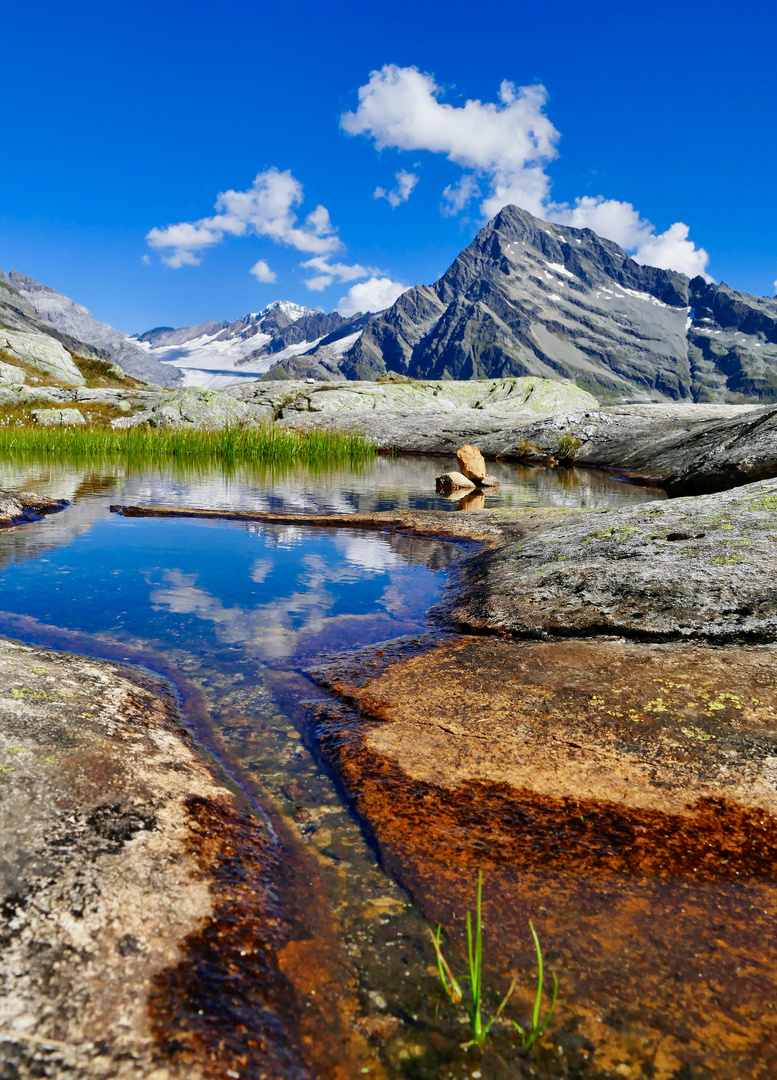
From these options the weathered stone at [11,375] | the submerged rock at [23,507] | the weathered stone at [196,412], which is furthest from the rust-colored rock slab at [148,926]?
the weathered stone at [11,375]

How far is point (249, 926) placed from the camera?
2.14 meters

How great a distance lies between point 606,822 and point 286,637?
355 centimetres

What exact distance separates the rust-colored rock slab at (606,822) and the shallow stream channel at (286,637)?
0.15m

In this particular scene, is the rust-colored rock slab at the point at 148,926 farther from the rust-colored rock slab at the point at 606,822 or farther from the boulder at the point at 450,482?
the boulder at the point at 450,482

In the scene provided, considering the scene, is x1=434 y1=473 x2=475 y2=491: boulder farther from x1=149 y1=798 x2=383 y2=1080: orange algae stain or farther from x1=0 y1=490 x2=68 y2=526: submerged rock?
x1=149 y1=798 x2=383 y2=1080: orange algae stain

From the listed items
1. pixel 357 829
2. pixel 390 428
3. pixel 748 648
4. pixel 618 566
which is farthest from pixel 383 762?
pixel 390 428

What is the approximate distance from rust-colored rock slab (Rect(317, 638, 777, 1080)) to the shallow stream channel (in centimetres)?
15

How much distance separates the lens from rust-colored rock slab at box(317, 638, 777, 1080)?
190cm

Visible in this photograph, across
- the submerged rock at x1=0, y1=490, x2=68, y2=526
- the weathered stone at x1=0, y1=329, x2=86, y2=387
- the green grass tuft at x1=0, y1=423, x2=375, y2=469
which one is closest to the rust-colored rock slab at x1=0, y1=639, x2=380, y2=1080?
the submerged rock at x1=0, y1=490, x2=68, y2=526

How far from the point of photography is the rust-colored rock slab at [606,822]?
1897mm

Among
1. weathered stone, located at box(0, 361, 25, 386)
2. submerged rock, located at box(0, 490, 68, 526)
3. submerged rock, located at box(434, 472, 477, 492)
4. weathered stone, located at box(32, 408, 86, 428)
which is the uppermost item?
weathered stone, located at box(0, 361, 25, 386)

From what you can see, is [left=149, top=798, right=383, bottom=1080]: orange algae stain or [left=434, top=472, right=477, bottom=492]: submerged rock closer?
[left=149, top=798, right=383, bottom=1080]: orange algae stain

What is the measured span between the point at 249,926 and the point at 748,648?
410 cm

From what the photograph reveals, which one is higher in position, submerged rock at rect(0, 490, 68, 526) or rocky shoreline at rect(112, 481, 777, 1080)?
submerged rock at rect(0, 490, 68, 526)
